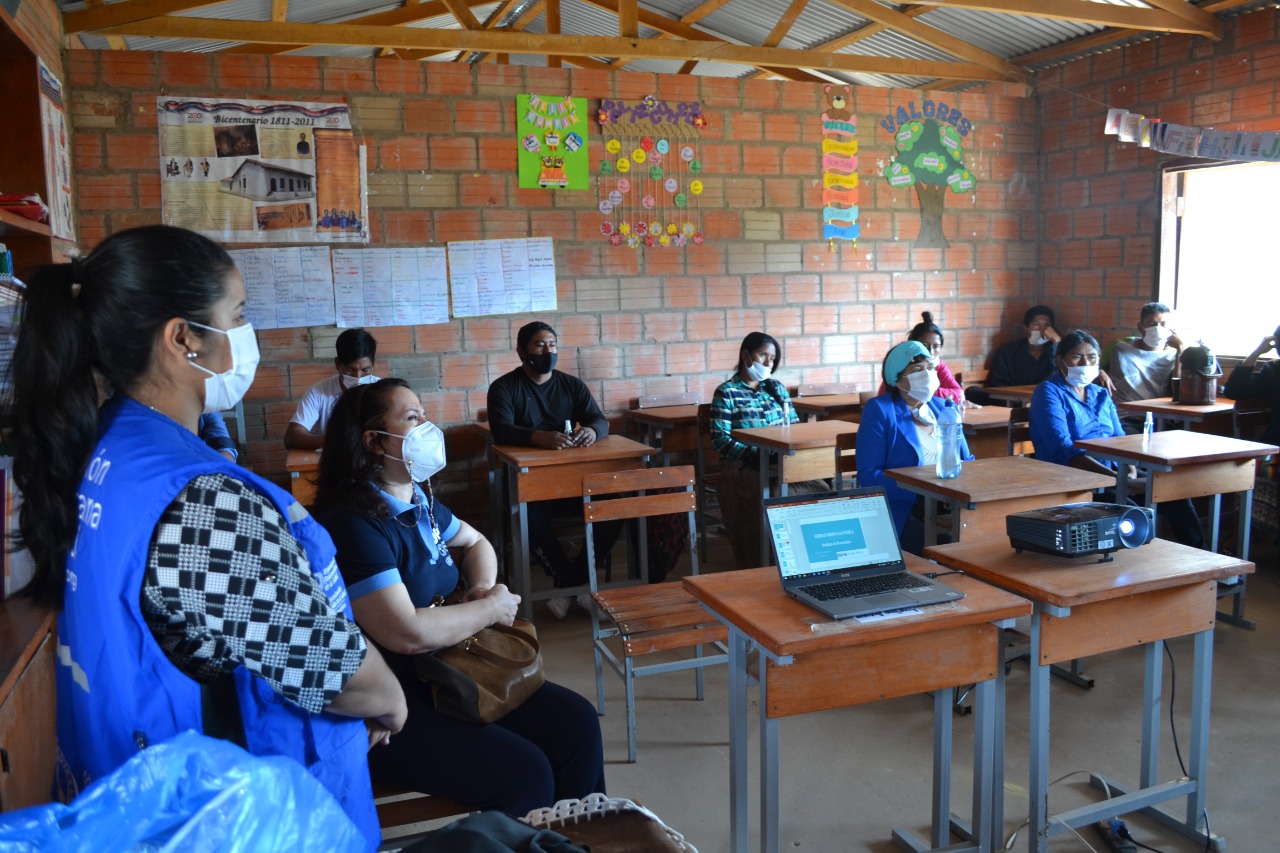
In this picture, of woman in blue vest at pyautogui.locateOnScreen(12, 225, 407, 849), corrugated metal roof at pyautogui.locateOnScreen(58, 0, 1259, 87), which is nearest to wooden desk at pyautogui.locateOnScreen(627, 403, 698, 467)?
corrugated metal roof at pyautogui.locateOnScreen(58, 0, 1259, 87)

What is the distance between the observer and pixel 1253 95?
17.2 ft

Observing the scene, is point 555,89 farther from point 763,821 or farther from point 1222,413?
point 763,821

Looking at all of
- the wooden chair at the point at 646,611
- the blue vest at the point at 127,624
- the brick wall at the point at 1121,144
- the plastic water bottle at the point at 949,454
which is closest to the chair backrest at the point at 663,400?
the wooden chair at the point at 646,611

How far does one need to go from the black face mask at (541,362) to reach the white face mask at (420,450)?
7.97 feet

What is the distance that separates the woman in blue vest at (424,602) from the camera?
1698 mm

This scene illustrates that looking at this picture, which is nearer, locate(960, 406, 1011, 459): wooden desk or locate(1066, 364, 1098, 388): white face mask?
locate(1066, 364, 1098, 388): white face mask

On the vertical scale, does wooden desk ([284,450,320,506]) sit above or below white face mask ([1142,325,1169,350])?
below

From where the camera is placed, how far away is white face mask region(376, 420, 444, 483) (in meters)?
2.01

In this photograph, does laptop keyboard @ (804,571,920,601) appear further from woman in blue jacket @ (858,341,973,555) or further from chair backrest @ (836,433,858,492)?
chair backrest @ (836,433,858,492)

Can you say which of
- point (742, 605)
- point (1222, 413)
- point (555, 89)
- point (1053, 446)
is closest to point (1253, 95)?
point (1222, 413)

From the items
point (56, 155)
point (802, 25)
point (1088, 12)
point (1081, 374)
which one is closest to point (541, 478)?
point (1081, 374)

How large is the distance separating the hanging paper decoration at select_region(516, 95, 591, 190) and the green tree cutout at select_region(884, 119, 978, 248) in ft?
6.81

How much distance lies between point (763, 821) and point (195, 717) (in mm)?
1184

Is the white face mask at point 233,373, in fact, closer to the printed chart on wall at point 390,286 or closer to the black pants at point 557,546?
the black pants at point 557,546
